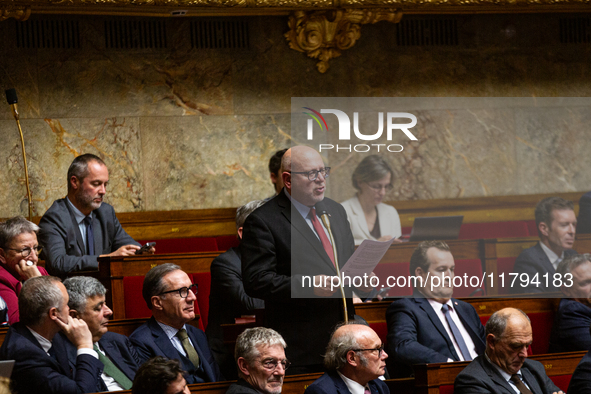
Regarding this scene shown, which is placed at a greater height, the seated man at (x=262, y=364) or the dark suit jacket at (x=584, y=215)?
the dark suit jacket at (x=584, y=215)

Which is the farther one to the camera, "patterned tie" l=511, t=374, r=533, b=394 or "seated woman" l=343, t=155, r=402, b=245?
"patterned tie" l=511, t=374, r=533, b=394

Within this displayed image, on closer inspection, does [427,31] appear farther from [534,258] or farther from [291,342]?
[291,342]

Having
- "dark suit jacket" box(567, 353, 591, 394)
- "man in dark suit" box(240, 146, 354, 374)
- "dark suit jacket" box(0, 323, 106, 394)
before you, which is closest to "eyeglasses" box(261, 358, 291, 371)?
"man in dark suit" box(240, 146, 354, 374)

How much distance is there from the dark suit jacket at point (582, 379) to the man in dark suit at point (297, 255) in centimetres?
75

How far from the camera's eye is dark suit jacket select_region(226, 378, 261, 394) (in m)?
2.24

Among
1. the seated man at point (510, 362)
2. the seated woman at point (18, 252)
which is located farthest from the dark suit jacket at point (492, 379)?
the seated woman at point (18, 252)

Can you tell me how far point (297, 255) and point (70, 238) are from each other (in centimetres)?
137

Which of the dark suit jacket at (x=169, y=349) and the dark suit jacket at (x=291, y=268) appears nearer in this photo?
the dark suit jacket at (x=291, y=268)

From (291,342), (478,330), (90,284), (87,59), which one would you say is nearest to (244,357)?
(291,342)

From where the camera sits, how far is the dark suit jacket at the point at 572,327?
117 inches

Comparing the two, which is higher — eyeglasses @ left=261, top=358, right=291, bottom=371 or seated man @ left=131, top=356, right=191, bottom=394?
seated man @ left=131, top=356, right=191, bottom=394

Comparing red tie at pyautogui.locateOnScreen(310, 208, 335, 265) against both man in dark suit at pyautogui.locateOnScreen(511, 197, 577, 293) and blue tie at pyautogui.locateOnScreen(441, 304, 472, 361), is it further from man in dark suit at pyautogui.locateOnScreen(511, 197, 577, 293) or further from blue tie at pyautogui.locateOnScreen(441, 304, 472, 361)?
blue tie at pyautogui.locateOnScreen(441, 304, 472, 361)

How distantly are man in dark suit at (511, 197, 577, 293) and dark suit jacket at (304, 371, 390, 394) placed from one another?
0.55 meters

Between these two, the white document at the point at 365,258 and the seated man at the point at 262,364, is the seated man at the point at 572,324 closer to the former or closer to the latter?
the white document at the point at 365,258
